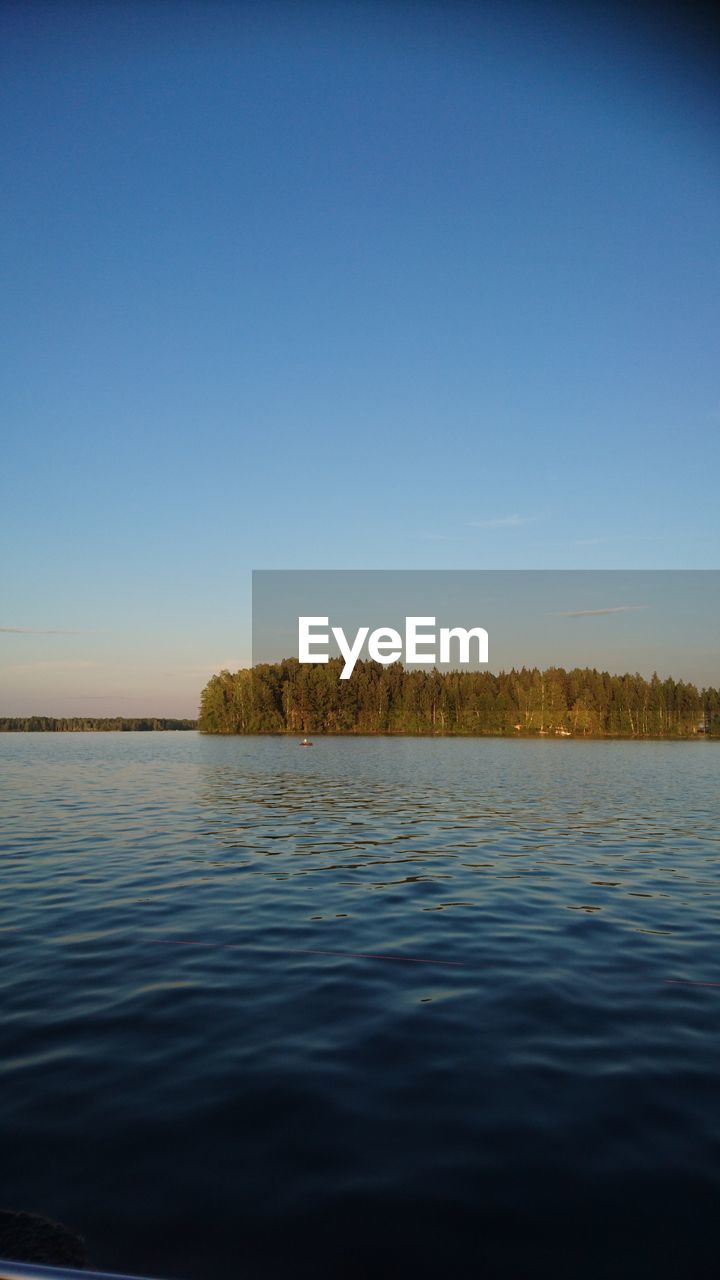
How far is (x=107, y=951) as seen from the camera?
11844 millimetres

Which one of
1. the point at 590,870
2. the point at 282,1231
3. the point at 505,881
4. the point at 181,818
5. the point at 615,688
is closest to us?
the point at 282,1231

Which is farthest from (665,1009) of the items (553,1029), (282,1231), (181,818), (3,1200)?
(181,818)

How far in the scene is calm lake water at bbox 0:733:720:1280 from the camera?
5160mm

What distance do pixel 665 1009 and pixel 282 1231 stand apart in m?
6.25

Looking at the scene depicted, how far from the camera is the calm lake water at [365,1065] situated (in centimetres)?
516

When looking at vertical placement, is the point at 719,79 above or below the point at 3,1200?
above

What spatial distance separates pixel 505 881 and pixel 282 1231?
13106 mm

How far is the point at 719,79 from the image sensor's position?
695 centimetres

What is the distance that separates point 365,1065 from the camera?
7773mm

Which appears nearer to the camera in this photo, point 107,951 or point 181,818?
point 107,951

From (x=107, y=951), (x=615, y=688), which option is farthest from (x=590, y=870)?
(x=615, y=688)

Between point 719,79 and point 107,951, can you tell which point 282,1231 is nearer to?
point 107,951

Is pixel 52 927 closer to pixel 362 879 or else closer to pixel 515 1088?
pixel 362 879

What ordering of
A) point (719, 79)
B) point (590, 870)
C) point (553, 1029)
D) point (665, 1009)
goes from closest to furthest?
1. point (719, 79)
2. point (553, 1029)
3. point (665, 1009)
4. point (590, 870)
